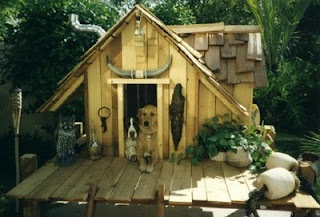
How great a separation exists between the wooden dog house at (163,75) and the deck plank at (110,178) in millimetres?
246

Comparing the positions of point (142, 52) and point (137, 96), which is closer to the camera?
point (142, 52)

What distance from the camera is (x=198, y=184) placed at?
4.15 m

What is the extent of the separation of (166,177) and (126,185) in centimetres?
54

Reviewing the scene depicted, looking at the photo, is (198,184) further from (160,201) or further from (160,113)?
(160,113)

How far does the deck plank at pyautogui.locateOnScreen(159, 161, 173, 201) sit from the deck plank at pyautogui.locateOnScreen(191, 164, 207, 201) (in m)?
0.29

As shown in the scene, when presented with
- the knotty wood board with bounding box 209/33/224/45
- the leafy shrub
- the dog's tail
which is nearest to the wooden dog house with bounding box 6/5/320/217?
the knotty wood board with bounding box 209/33/224/45

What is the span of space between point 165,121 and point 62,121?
1.45 m

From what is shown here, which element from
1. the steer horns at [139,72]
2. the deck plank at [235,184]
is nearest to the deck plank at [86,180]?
the steer horns at [139,72]

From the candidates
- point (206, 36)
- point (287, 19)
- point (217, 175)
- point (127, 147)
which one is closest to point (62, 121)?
point (127, 147)

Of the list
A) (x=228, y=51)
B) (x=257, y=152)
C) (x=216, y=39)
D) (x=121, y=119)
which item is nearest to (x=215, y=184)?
(x=257, y=152)

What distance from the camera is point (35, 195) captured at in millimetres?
3908

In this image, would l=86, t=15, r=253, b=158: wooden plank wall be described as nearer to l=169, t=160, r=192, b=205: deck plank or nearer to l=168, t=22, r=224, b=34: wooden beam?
l=169, t=160, r=192, b=205: deck plank

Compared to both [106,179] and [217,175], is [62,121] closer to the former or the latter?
[106,179]

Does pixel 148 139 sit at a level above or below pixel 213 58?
below
